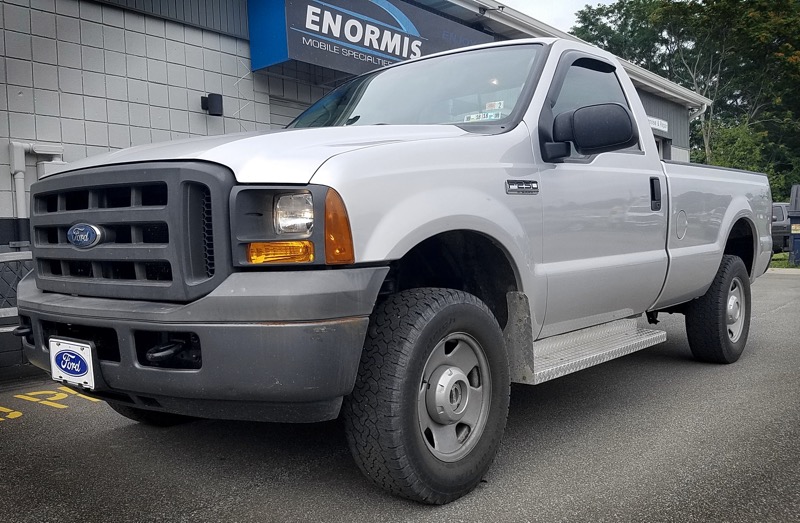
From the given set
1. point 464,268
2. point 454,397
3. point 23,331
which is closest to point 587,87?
point 464,268

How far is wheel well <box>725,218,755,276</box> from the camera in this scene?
17.8ft

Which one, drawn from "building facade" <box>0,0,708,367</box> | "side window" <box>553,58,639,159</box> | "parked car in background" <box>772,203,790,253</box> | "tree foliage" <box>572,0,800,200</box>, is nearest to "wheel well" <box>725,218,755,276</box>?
"side window" <box>553,58,639,159</box>

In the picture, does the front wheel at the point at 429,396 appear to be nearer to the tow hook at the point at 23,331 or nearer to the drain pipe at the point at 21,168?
the tow hook at the point at 23,331

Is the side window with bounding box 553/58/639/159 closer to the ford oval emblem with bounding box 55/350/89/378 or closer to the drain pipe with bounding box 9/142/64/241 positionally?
the ford oval emblem with bounding box 55/350/89/378

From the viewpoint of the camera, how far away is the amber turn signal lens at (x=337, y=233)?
7.48ft

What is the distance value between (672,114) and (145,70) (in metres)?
17.3

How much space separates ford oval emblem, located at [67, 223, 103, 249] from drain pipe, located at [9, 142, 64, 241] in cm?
521

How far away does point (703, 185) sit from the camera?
4.62 metres

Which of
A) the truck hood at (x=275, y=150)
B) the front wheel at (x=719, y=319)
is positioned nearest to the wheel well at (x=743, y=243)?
the front wheel at (x=719, y=319)

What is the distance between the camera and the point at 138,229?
2.52 m

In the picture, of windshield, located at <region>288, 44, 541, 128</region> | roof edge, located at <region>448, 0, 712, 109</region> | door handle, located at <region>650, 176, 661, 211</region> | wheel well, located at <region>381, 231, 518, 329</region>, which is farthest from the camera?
roof edge, located at <region>448, 0, 712, 109</region>

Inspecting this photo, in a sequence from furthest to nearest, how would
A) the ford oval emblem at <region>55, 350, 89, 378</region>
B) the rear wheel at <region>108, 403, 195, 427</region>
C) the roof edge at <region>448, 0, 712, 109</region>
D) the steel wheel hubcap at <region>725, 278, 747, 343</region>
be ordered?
the roof edge at <region>448, 0, 712, 109</region>
the steel wheel hubcap at <region>725, 278, 747, 343</region>
the rear wheel at <region>108, 403, 195, 427</region>
the ford oval emblem at <region>55, 350, 89, 378</region>

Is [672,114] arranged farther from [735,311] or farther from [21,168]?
[21,168]

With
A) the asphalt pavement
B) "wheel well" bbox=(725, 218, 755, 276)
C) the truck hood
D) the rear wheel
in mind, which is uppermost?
the truck hood
